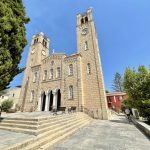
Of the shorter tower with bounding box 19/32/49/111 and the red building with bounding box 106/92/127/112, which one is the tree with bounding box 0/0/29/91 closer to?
the shorter tower with bounding box 19/32/49/111

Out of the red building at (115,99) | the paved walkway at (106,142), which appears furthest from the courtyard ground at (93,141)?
the red building at (115,99)

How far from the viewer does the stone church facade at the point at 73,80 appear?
Answer: 17.3 meters

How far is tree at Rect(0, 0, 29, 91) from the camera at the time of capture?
6.66 meters

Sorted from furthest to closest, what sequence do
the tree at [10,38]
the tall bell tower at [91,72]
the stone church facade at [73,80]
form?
the stone church facade at [73,80]
the tall bell tower at [91,72]
the tree at [10,38]

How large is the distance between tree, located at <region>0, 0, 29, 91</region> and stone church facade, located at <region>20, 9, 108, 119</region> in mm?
10980

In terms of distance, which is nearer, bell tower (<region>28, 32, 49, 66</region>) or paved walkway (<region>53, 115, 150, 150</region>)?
paved walkway (<region>53, 115, 150, 150</region>)

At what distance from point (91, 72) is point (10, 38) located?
1361cm

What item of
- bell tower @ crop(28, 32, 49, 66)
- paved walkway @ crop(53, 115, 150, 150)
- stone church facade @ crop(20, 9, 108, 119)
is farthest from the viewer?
bell tower @ crop(28, 32, 49, 66)

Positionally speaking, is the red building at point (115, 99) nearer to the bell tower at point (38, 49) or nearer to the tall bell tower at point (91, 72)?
the tall bell tower at point (91, 72)

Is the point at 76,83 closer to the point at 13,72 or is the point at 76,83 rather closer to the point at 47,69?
the point at 47,69

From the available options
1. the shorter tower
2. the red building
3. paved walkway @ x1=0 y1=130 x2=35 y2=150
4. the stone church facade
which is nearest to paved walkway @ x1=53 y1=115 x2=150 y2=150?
paved walkway @ x1=0 y1=130 x2=35 y2=150

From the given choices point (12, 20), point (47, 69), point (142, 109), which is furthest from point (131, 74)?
point (47, 69)

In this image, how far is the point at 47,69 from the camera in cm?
2225

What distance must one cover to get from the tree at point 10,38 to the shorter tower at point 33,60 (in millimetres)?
14930
